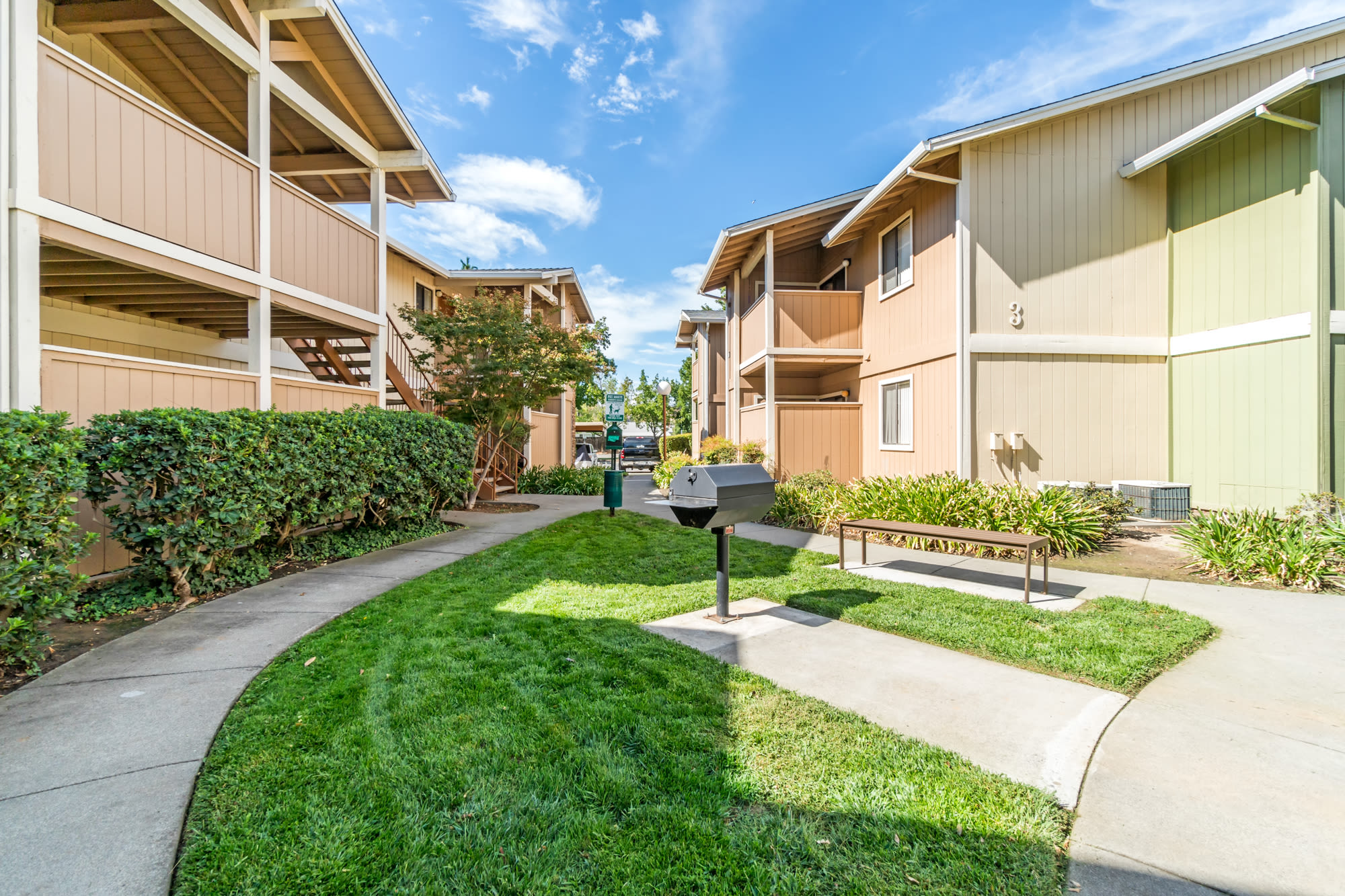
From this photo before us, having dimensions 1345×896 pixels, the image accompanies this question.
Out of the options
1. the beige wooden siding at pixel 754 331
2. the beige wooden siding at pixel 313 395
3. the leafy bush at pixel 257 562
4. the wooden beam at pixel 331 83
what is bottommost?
the leafy bush at pixel 257 562

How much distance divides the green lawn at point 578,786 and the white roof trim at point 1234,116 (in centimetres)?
828

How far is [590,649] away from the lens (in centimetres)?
406

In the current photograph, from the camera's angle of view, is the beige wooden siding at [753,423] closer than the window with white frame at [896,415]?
No

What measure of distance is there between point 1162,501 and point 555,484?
12651 mm

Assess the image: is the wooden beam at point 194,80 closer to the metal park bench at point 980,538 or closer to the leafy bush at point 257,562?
the leafy bush at point 257,562

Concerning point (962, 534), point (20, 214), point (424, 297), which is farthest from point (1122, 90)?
point (424, 297)

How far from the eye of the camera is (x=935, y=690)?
3.44 meters

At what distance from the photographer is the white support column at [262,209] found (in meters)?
7.11

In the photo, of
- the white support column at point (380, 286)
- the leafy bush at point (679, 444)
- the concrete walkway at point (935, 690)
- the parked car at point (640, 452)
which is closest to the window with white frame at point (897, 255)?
the concrete walkway at point (935, 690)

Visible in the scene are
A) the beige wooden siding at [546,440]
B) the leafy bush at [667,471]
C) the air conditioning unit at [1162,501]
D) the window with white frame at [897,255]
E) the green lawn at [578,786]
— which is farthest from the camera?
the beige wooden siding at [546,440]

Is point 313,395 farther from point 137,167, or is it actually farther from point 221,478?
point 221,478

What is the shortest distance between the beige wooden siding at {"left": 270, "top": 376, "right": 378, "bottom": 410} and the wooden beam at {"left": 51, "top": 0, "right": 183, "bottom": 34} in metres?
4.10

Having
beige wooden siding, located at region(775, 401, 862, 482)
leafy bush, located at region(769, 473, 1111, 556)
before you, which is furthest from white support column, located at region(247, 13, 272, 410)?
beige wooden siding, located at region(775, 401, 862, 482)

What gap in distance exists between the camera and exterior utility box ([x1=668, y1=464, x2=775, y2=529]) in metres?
4.40
